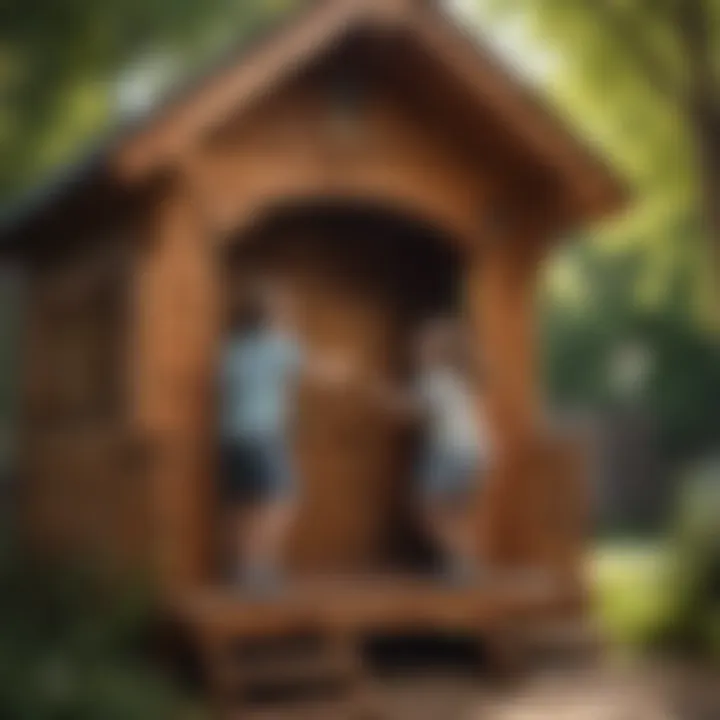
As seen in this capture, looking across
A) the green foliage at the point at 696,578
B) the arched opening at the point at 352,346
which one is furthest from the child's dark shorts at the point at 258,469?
the green foliage at the point at 696,578

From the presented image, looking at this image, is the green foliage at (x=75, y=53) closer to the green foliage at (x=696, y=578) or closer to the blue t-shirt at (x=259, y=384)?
the blue t-shirt at (x=259, y=384)

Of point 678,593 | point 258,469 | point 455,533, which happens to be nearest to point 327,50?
point 258,469

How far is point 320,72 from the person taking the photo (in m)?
9.78

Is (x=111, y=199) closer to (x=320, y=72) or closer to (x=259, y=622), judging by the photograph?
(x=320, y=72)

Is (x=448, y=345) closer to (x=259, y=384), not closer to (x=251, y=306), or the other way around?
(x=251, y=306)

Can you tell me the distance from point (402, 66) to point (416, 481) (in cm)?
283

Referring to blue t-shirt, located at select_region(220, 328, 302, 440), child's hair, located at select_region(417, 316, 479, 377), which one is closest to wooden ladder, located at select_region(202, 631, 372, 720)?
blue t-shirt, located at select_region(220, 328, 302, 440)

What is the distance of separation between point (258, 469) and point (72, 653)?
1.77m

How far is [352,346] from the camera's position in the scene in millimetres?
10945

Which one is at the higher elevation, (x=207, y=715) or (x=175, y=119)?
(x=175, y=119)

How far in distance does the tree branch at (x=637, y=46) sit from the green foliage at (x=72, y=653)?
7674mm

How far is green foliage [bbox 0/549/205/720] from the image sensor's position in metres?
6.93

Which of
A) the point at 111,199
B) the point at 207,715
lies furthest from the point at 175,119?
the point at 207,715

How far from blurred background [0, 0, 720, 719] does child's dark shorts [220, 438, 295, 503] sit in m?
1.12
